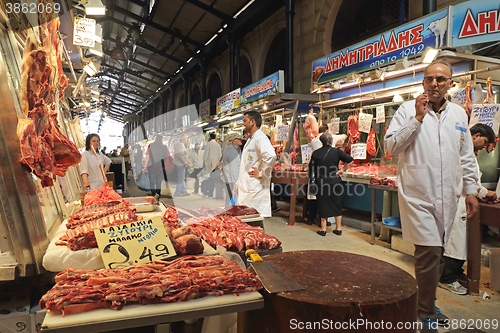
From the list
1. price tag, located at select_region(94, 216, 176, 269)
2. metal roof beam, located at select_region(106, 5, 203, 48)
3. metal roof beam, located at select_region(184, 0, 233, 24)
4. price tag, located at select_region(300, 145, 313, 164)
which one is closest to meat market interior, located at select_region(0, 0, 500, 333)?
price tag, located at select_region(94, 216, 176, 269)

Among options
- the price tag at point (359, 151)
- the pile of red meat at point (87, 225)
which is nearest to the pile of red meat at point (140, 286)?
the pile of red meat at point (87, 225)

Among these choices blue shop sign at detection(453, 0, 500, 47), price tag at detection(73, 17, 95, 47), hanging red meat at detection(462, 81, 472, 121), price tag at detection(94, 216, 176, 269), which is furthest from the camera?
price tag at detection(73, 17, 95, 47)

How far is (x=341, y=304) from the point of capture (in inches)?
53.5

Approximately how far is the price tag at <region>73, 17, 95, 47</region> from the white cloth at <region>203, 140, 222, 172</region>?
5.26m

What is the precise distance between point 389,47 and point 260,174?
3.74 metres

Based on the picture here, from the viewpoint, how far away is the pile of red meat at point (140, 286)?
127cm

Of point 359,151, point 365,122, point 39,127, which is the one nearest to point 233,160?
point 359,151

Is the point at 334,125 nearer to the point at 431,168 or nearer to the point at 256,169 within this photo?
the point at 256,169

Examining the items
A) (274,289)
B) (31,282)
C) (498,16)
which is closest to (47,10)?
(31,282)

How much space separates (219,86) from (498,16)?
16.3 m

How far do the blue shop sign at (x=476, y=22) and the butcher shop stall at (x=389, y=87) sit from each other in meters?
0.02

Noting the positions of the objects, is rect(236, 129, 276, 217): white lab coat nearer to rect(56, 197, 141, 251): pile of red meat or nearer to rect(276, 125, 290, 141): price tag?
rect(56, 197, 141, 251): pile of red meat

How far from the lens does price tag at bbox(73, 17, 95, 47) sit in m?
5.83

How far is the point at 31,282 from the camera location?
208 cm
